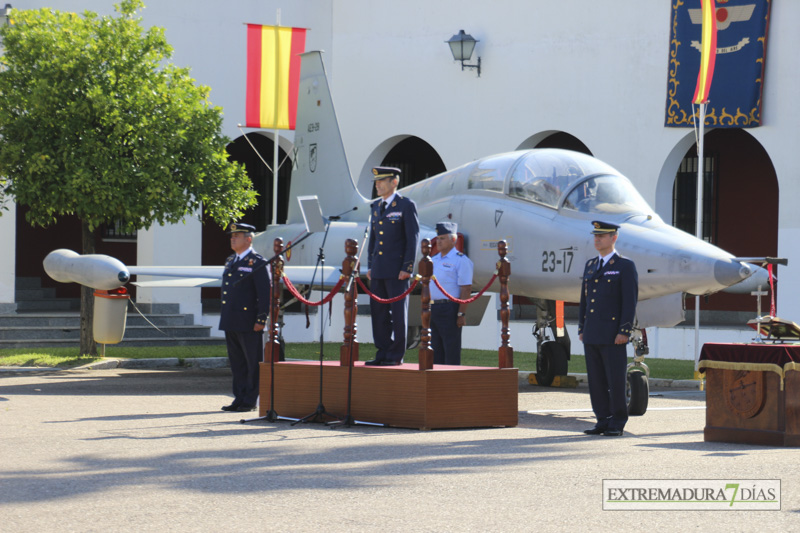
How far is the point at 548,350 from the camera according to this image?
46.5 ft

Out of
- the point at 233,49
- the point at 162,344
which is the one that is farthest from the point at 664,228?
the point at 233,49

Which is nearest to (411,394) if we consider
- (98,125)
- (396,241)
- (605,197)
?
(396,241)

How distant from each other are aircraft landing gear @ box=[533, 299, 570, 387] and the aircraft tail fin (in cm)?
366

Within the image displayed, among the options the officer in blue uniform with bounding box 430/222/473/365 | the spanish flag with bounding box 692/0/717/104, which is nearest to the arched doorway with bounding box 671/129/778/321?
the spanish flag with bounding box 692/0/717/104

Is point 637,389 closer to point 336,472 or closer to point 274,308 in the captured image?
point 274,308

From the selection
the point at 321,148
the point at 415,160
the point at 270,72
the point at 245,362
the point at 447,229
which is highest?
the point at 270,72

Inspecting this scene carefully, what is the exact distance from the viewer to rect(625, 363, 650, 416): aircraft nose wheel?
1024 cm

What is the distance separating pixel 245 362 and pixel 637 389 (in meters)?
3.58

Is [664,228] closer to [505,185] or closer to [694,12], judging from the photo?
[505,185]

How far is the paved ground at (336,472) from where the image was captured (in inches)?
213

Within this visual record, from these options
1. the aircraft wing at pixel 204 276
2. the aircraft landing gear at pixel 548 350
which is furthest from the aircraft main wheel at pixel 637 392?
the aircraft wing at pixel 204 276

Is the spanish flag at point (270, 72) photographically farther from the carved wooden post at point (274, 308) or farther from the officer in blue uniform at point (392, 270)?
the officer in blue uniform at point (392, 270)

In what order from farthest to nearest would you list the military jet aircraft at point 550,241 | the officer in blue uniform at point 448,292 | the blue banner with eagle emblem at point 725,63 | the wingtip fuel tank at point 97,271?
1. the blue banner with eagle emblem at point 725,63
2. the wingtip fuel tank at point 97,271
3. the officer in blue uniform at point 448,292
4. the military jet aircraft at point 550,241

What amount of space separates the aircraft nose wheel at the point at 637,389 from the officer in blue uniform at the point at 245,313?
10.9 ft
